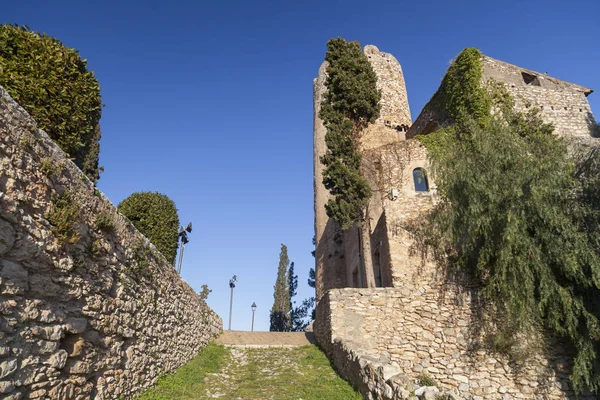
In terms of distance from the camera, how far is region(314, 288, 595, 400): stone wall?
9.69 m

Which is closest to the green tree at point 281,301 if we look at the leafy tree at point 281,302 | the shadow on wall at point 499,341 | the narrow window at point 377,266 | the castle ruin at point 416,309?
the leafy tree at point 281,302

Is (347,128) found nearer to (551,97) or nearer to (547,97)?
(547,97)

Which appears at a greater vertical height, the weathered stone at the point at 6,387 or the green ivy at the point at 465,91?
the green ivy at the point at 465,91

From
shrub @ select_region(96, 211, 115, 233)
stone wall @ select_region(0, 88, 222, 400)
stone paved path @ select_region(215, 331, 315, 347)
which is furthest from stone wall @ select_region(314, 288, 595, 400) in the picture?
shrub @ select_region(96, 211, 115, 233)

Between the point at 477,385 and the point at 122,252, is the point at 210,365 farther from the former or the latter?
the point at 477,385

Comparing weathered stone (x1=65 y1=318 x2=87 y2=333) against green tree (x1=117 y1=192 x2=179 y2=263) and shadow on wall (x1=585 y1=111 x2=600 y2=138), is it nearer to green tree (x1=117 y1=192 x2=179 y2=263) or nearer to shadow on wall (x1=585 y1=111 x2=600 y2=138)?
green tree (x1=117 y1=192 x2=179 y2=263)

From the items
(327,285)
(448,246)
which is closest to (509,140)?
(448,246)

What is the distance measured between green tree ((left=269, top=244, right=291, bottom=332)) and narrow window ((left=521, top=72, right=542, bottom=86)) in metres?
29.0

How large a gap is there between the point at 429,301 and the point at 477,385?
2.37 meters

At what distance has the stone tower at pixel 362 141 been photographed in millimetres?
22750

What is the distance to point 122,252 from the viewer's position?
6.84m

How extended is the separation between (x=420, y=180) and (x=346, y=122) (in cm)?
374

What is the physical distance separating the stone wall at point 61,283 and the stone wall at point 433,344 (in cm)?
487

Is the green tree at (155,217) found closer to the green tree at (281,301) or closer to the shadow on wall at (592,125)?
the shadow on wall at (592,125)
